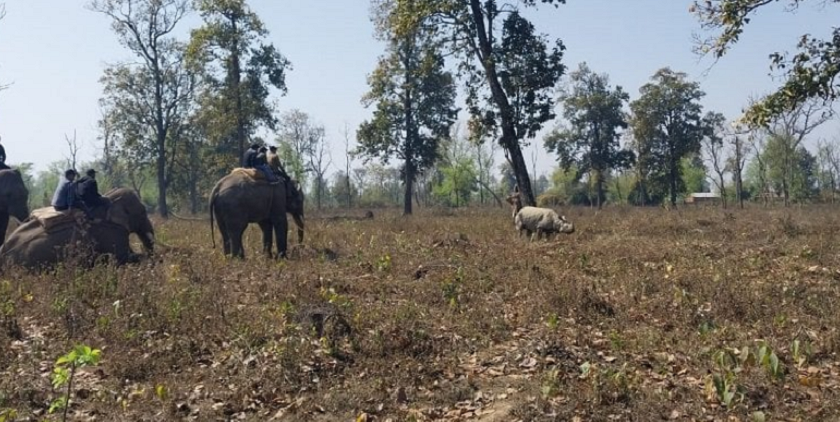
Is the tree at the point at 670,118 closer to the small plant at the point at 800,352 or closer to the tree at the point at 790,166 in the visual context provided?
the tree at the point at 790,166

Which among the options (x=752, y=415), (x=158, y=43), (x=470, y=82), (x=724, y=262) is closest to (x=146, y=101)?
(x=158, y=43)

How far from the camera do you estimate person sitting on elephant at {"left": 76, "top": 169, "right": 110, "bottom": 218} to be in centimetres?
1443

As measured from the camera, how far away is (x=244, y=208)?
15438mm

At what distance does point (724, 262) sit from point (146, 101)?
45601 millimetres

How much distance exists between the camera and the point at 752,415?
6.57 meters

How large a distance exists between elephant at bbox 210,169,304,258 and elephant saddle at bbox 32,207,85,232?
2.68 m

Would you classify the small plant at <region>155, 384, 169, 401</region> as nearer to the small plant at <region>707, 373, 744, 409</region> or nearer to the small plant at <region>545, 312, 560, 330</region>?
the small plant at <region>545, 312, 560, 330</region>

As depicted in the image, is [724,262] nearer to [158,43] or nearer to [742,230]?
[742,230]

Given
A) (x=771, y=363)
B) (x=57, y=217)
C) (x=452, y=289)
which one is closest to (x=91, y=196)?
(x=57, y=217)

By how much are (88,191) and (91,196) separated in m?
0.19

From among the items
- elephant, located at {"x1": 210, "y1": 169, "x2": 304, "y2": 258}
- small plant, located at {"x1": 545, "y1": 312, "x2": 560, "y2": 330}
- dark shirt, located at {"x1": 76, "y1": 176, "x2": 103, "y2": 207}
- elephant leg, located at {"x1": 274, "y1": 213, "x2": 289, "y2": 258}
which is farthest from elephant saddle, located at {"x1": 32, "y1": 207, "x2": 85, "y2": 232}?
small plant, located at {"x1": 545, "y1": 312, "x2": 560, "y2": 330}

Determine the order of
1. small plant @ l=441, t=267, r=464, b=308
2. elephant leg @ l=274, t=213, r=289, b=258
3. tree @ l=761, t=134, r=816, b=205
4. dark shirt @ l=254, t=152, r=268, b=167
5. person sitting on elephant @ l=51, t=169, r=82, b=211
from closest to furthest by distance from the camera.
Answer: small plant @ l=441, t=267, r=464, b=308 → person sitting on elephant @ l=51, t=169, r=82, b=211 → elephant leg @ l=274, t=213, r=289, b=258 → dark shirt @ l=254, t=152, r=268, b=167 → tree @ l=761, t=134, r=816, b=205

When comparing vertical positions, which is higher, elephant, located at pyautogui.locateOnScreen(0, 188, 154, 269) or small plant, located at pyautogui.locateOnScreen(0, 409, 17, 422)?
elephant, located at pyautogui.locateOnScreen(0, 188, 154, 269)

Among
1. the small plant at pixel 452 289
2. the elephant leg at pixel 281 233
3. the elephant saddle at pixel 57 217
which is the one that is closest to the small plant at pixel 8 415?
the small plant at pixel 452 289
